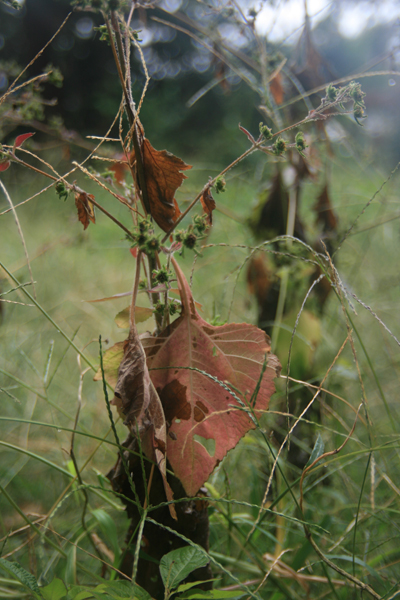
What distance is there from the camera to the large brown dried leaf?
257 mm

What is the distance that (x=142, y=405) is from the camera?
0.73 ft

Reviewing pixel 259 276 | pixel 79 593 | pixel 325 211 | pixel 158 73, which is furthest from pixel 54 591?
pixel 158 73

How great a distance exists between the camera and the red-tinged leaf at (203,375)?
0.25 m

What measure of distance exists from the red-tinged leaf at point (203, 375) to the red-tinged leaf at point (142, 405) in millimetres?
19

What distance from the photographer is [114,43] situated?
A: 24 centimetres

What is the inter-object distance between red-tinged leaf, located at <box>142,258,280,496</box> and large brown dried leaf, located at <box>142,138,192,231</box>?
0.04 metres

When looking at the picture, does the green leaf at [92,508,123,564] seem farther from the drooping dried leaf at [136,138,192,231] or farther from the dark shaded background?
the dark shaded background

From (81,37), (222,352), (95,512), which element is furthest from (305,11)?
(81,37)

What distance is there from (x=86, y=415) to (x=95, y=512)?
1.04 ft

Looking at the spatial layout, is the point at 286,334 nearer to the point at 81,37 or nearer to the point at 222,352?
the point at 222,352

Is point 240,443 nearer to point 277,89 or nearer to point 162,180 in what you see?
point 162,180

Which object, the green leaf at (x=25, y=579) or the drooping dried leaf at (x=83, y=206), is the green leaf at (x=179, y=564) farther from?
the drooping dried leaf at (x=83, y=206)

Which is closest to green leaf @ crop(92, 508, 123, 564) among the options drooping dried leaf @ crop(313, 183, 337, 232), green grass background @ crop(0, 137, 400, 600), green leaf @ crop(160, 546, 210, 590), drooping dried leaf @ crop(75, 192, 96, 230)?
green grass background @ crop(0, 137, 400, 600)

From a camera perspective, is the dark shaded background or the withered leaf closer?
the withered leaf
